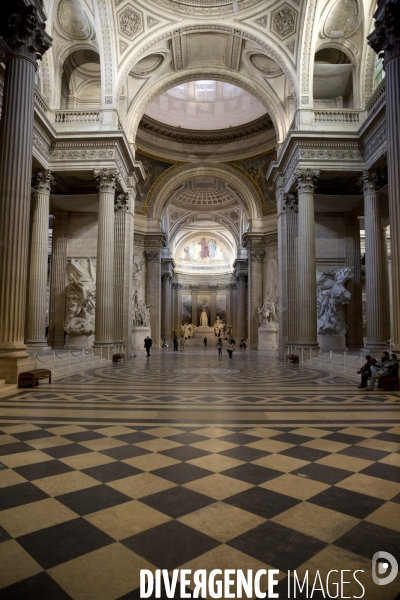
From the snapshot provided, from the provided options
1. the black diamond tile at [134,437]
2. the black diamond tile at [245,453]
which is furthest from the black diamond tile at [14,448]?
the black diamond tile at [245,453]

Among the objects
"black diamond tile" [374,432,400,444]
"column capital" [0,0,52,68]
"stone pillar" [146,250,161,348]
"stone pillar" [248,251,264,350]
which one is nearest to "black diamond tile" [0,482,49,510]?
"black diamond tile" [374,432,400,444]

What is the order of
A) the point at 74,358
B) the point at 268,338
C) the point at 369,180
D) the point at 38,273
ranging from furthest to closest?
the point at 268,338
the point at 369,180
the point at 38,273
the point at 74,358

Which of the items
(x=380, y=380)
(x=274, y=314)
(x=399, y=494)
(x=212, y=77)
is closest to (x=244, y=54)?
(x=212, y=77)

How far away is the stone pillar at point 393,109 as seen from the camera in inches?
353

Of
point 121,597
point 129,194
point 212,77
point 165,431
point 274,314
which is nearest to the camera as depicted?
point 121,597

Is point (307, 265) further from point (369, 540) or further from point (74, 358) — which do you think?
point (369, 540)

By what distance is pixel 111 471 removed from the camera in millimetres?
3549

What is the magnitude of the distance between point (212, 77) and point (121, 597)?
25921mm

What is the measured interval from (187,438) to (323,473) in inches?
66.7

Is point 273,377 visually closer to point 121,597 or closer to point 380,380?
point 380,380

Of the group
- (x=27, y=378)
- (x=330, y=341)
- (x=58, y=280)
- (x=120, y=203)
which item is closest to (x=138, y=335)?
(x=58, y=280)

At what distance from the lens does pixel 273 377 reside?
38.1ft

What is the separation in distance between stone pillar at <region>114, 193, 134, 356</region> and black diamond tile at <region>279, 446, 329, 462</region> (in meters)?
15.7

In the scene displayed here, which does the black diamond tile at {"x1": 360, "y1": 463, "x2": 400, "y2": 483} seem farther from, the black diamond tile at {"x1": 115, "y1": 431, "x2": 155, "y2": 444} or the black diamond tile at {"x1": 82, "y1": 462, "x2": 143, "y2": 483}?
the black diamond tile at {"x1": 115, "y1": 431, "x2": 155, "y2": 444}
